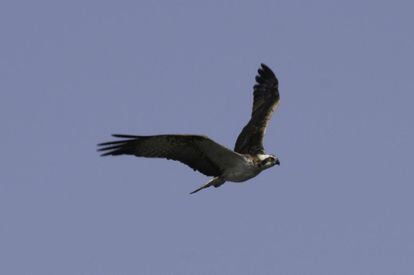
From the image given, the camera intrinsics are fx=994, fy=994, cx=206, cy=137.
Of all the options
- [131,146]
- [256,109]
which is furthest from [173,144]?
[256,109]

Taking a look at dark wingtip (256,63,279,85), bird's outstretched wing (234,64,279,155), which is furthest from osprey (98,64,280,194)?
dark wingtip (256,63,279,85)

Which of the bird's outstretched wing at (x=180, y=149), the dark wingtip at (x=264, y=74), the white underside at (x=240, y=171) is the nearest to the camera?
the bird's outstretched wing at (x=180, y=149)

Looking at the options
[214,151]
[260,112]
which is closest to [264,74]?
[260,112]

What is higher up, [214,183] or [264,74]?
[264,74]

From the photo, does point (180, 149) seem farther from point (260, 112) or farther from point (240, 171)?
point (260, 112)

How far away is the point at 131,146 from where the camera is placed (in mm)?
20047

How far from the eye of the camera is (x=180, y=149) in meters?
20.5

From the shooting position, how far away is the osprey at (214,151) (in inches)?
788

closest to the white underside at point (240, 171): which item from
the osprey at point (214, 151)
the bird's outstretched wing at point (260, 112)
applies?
the osprey at point (214, 151)

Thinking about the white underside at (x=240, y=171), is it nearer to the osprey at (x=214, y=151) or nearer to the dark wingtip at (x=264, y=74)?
the osprey at (x=214, y=151)

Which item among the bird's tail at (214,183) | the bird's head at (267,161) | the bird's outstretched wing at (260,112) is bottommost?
the bird's tail at (214,183)

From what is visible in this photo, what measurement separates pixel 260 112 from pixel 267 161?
3620 millimetres

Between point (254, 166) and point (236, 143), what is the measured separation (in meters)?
2.27

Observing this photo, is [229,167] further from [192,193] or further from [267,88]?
[267,88]
